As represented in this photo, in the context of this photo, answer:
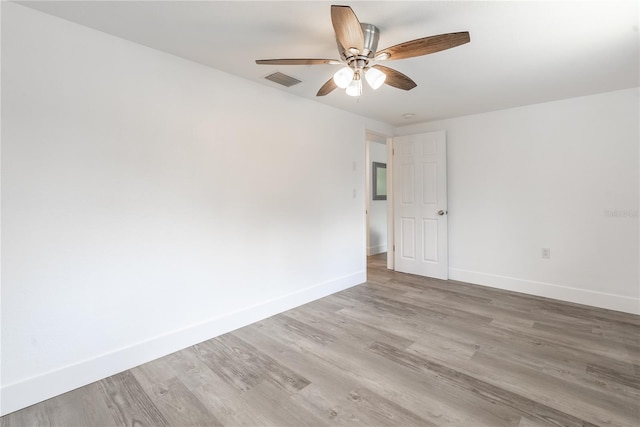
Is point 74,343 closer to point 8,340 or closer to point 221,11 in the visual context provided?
point 8,340

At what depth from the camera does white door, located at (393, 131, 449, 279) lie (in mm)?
4152

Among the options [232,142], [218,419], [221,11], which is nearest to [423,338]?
[218,419]

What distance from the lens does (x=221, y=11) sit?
1.73 meters

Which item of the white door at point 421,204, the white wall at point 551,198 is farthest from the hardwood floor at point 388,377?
the white door at point 421,204

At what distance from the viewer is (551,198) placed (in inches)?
134

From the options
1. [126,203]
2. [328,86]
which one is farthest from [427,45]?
[126,203]

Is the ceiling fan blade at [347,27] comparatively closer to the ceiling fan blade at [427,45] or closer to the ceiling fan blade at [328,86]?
the ceiling fan blade at [427,45]

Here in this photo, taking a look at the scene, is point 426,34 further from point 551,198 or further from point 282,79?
point 551,198

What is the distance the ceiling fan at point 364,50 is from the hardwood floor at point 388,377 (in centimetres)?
192

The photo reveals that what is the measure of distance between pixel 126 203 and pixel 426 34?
2319mm

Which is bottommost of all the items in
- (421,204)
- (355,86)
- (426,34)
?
(421,204)

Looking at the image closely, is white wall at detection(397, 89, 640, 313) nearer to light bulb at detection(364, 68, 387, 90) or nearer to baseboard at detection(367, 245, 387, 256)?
baseboard at detection(367, 245, 387, 256)

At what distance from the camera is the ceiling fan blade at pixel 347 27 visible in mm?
1349

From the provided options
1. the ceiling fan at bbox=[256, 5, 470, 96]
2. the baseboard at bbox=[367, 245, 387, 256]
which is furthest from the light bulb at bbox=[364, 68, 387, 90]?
the baseboard at bbox=[367, 245, 387, 256]
